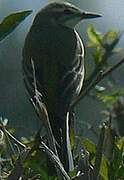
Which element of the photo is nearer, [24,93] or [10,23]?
[10,23]

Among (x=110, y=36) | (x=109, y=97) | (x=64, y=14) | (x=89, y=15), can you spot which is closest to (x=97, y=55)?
(x=110, y=36)

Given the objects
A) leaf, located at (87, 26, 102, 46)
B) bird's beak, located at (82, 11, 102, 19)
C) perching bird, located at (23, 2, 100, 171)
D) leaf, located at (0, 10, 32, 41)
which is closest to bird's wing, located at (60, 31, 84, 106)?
perching bird, located at (23, 2, 100, 171)

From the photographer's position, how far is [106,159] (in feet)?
2.41

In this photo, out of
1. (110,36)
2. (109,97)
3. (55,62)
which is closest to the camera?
(109,97)

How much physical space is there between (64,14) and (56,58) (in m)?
0.46

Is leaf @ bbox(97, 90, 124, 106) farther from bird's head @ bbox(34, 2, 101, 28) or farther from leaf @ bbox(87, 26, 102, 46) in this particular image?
bird's head @ bbox(34, 2, 101, 28)

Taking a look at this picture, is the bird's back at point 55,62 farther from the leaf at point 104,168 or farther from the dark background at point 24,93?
the leaf at point 104,168

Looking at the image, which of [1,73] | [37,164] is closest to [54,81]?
[1,73]

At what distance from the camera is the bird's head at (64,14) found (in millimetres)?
2119

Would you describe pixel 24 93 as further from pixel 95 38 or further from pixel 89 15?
pixel 95 38

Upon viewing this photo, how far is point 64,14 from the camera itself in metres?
2.25

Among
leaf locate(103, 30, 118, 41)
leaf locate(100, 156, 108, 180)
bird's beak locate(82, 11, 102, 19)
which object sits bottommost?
bird's beak locate(82, 11, 102, 19)

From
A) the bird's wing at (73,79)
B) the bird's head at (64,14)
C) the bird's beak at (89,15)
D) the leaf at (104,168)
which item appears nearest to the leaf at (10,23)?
the leaf at (104,168)

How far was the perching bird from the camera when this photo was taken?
1.64 metres
